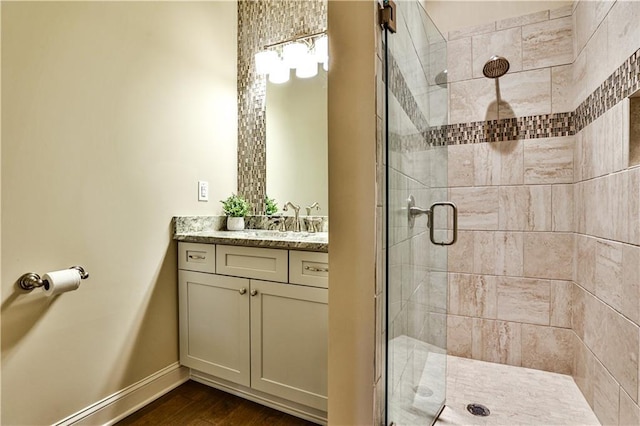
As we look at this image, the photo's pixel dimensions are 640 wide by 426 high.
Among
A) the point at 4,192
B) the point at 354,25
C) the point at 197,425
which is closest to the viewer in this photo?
the point at 354,25

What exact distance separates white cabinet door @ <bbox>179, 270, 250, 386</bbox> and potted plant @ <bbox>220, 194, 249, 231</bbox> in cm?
Answer: 44

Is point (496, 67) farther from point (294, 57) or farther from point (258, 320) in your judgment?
point (258, 320)

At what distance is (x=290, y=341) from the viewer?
5.23 ft

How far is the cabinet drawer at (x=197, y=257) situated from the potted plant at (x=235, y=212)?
1.20ft

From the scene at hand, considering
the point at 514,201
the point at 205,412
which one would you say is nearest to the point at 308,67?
the point at 514,201

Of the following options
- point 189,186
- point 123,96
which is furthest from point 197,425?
point 123,96

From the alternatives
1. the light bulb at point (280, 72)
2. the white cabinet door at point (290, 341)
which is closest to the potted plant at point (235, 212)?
the white cabinet door at point (290, 341)

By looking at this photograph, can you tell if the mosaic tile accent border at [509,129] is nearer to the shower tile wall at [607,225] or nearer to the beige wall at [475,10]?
the shower tile wall at [607,225]

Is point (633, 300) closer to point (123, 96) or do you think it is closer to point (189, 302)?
point (189, 302)

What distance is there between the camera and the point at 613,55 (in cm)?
128

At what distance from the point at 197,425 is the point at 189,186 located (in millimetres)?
1290

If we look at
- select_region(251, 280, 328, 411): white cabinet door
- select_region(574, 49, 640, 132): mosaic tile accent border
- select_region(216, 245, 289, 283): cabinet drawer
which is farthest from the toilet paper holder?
select_region(574, 49, 640, 132): mosaic tile accent border

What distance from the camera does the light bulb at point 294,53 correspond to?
87.8 inches

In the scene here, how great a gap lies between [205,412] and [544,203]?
2146 millimetres
